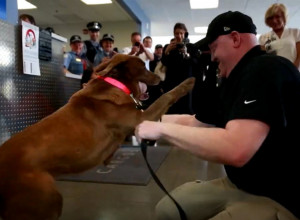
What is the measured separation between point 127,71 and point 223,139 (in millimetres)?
1037

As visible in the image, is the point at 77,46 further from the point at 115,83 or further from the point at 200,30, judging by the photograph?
the point at 200,30

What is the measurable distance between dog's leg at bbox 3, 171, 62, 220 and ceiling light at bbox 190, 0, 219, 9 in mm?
7981

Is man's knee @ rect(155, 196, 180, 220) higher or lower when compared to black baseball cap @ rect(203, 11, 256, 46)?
lower

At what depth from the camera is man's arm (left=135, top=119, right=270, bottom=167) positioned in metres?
1.01

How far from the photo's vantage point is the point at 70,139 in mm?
1473

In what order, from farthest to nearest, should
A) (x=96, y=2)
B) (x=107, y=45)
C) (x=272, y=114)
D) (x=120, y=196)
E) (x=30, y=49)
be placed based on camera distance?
(x=96, y=2) → (x=107, y=45) → (x=30, y=49) → (x=120, y=196) → (x=272, y=114)

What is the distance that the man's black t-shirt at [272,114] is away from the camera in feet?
3.33

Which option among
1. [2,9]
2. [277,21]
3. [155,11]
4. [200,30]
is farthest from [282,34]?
[200,30]

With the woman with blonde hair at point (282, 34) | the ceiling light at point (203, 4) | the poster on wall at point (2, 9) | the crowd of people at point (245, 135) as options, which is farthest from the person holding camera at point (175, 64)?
the ceiling light at point (203, 4)

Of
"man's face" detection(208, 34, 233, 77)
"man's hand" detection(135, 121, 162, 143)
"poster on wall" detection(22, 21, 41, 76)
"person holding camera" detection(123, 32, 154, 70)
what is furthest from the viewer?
"person holding camera" detection(123, 32, 154, 70)

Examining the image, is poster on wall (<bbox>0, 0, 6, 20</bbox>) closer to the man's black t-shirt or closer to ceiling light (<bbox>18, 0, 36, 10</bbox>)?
the man's black t-shirt

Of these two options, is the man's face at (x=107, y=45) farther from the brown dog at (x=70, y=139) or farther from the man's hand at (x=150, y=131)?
the man's hand at (x=150, y=131)

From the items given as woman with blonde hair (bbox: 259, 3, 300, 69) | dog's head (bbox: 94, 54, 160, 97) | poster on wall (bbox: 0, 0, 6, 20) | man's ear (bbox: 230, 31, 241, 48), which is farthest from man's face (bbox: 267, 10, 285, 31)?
poster on wall (bbox: 0, 0, 6, 20)

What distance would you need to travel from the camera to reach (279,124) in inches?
40.1
